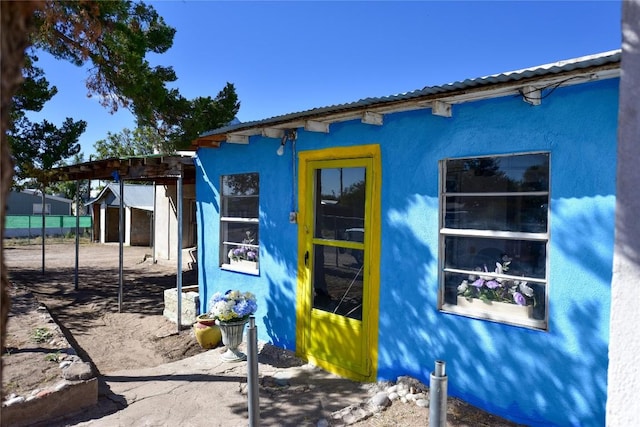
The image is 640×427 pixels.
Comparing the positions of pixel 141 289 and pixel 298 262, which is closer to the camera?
pixel 298 262

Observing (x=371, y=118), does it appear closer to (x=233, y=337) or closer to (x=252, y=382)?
(x=252, y=382)

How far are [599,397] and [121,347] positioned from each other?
6.48 m

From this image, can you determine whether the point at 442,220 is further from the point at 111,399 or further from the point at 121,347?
the point at 121,347

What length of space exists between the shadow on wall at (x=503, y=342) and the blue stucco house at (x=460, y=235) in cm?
1

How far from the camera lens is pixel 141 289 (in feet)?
37.8

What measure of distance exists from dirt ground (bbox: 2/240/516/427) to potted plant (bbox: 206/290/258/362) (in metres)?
0.97

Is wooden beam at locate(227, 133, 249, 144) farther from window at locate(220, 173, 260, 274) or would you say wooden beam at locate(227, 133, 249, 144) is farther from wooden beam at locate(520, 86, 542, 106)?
wooden beam at locate(520, 86, 542, 106)

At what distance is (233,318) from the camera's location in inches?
234

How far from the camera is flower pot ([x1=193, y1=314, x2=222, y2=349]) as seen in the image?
658cm

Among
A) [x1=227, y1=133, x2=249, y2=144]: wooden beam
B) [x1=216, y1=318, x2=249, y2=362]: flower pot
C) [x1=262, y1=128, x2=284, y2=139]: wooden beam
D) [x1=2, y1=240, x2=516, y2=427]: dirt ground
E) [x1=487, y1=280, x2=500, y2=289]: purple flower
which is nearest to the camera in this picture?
[x1=487, y1=280, x2=500, y2=289]: purple flower

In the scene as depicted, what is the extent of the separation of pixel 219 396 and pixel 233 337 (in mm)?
1205

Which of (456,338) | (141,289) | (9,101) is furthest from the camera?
(141,289)

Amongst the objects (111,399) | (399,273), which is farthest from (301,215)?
(111,399)

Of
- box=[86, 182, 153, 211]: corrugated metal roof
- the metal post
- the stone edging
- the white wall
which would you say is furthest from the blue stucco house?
box=[86, 182, 153, 211]: corrugated metal roof
